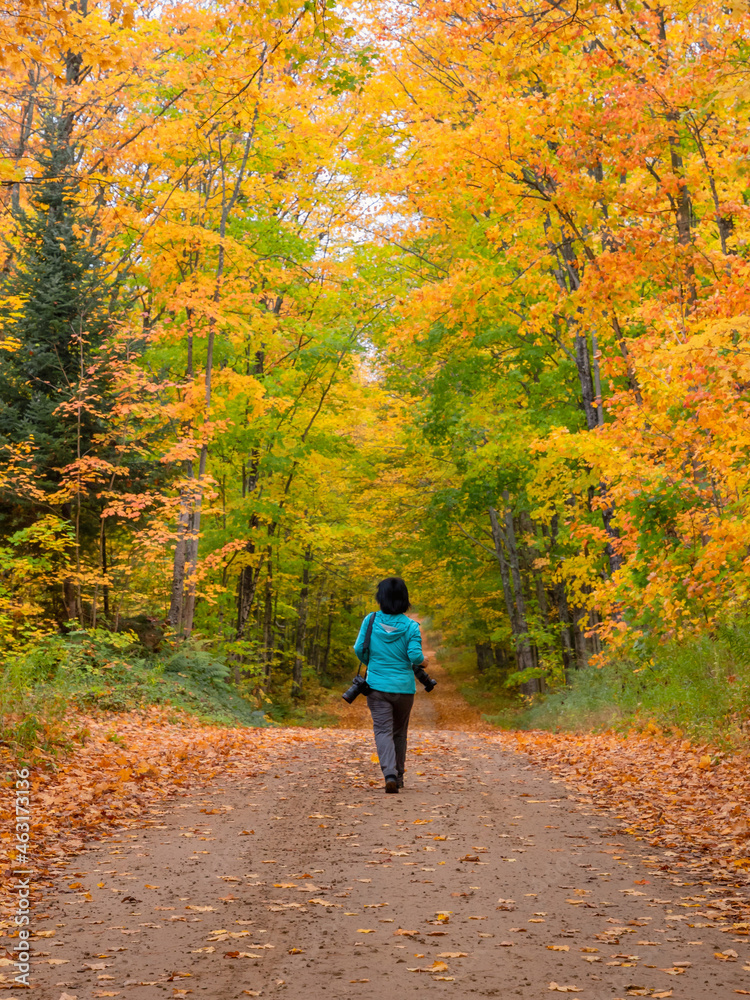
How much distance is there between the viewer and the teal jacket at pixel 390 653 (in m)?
8.82

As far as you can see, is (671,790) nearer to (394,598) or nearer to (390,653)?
(390,653)

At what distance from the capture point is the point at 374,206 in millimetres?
20969

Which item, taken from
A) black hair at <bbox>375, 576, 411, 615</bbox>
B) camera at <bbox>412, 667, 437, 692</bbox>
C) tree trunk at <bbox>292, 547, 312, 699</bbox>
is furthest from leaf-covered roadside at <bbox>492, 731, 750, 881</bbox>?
tree trunk at <bbox>292, 547, 312, 699</bbox>

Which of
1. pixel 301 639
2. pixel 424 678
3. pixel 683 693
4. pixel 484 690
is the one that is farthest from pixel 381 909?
pixel 484 690

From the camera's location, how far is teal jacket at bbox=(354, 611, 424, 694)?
8.82m

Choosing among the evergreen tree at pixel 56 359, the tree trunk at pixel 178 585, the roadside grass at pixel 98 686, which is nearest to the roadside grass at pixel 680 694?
the roadside grass at pixel 98 686

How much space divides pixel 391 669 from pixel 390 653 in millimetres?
174

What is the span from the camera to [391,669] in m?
8.90

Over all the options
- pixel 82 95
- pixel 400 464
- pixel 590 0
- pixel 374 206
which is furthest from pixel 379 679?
pixel 400 464

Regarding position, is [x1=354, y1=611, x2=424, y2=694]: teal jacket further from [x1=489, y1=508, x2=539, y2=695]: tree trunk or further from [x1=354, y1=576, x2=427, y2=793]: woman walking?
[x1=489, y1=508, x2=539, y2=695]: tree trunk

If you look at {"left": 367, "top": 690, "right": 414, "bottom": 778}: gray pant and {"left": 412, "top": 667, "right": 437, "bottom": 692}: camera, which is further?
{"left": 367, "top": 690, "right": 414, "bottom": 778}: gray pant

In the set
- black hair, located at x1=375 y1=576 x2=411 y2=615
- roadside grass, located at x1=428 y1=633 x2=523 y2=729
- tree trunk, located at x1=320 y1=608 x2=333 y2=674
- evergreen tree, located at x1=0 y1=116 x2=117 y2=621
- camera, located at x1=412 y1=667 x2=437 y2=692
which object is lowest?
roadside grass, located at x1=428 y1=633 x2=523 y2=729

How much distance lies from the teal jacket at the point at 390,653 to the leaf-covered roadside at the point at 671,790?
223 cm

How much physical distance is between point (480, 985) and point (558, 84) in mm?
11658
